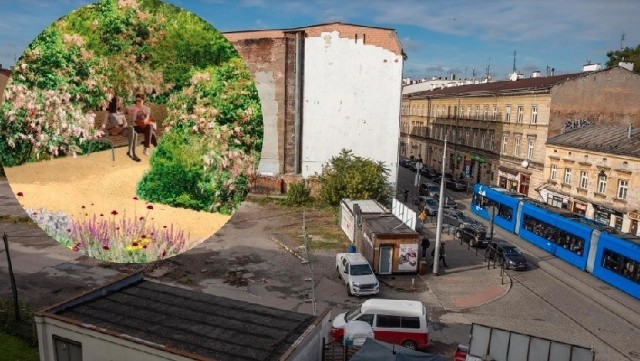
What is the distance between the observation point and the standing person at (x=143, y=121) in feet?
23.4

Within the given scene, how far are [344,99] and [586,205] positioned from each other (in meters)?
19.9

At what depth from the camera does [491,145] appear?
4819cm

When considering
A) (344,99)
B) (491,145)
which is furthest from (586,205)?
(344,99)

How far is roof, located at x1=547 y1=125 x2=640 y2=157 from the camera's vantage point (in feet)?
104

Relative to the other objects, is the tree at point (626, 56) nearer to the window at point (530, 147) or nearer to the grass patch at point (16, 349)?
the window at point (530, 147)

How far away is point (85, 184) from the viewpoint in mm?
7191

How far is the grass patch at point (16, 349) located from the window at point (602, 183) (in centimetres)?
3416

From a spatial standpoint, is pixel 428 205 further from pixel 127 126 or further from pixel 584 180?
pixel 127 126

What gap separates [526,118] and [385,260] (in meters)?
25.9

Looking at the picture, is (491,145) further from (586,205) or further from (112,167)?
(112,167)

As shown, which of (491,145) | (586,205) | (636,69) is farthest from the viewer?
(636,69)

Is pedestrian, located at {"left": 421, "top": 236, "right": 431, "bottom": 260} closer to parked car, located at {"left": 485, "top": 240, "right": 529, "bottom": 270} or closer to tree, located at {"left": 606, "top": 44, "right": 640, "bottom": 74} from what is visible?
parked car, located at {"left": 485, "top": 240, "right": 529, "bottom": 270}

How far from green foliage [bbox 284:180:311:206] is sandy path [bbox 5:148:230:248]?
104 ft

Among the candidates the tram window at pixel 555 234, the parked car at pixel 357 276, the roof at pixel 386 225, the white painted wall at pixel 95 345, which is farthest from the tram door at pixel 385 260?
the white painted wall at pixel 95 345
